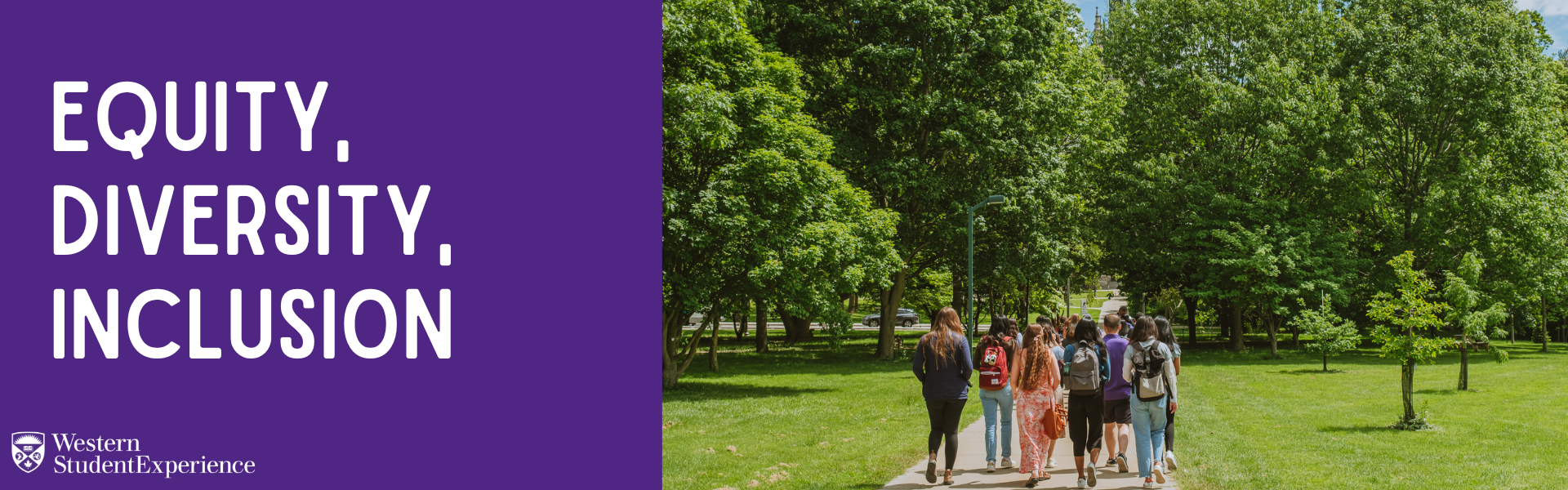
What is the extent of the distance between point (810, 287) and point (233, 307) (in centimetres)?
1500

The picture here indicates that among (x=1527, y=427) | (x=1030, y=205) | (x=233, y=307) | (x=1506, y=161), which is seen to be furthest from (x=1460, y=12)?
(x=233, y=307)

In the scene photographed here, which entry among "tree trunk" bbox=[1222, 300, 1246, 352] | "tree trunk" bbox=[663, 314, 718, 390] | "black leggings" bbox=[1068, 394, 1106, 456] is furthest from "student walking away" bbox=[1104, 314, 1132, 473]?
"tree trunk" bbox=[1222, 300, 1246, 352]

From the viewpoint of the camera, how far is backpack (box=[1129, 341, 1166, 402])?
898 centimetres

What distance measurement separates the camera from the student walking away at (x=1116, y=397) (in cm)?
917

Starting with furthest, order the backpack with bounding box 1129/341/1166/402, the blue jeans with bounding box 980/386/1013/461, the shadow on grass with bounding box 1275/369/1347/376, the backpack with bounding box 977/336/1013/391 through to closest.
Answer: the shadow on grass with bounding box 1275/369/1347/376 → the blue jeans with bounding box 980/386/1013/461 → the backpack with bounding box 977/336/1013/391 → the backpack with bounding box 1129/341/1166/402

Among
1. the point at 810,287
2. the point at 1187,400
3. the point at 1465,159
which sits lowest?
the point at 1187,400

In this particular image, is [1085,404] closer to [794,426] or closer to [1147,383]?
[1147,383]

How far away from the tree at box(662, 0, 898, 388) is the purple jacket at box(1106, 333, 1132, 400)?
10.8 meters

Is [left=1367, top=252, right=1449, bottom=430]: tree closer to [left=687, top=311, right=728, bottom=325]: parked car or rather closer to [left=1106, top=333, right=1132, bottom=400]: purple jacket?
[left=1106, top=333, right=1132, bottom=400]: purple jacket

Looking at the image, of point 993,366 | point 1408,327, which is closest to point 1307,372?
point 1408,327

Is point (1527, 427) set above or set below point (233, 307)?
below

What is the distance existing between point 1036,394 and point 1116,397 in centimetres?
66

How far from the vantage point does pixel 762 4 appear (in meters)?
29.9

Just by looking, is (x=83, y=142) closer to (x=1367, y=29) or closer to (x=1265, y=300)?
(x=1265, y=300)
